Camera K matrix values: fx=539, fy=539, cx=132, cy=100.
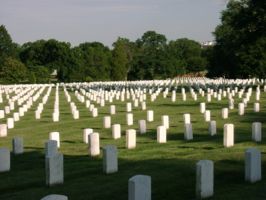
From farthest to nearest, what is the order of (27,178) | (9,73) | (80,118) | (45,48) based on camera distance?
(45,48)
(9,73)
(80,118)
(27,178)

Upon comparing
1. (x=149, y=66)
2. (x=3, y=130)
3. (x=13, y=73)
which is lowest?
(x=3, y=130)

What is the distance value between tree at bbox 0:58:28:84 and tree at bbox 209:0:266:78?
24.3m

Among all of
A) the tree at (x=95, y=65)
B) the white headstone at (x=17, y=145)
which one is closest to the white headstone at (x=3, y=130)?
the white headstone at (x=17, y=145)

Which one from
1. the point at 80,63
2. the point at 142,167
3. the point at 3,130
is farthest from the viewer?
the point at 80,63

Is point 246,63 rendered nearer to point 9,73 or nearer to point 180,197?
point 9,73

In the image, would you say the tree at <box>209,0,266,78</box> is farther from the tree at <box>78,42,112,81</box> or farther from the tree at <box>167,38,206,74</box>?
the tree at <box>167,38,206,74</box>

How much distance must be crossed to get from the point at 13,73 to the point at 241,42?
35.5 metres

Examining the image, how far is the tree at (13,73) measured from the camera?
229 ft

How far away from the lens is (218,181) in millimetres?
9570

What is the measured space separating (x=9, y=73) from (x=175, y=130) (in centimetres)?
5561

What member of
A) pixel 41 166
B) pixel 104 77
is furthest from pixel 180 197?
pixel 104 77

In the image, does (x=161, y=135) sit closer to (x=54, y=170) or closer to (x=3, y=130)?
(x=54, y=170)

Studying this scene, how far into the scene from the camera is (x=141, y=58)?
8456cm

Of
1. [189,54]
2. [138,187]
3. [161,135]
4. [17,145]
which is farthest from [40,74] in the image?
[138,187]
